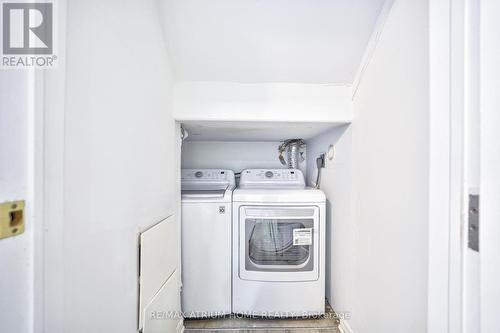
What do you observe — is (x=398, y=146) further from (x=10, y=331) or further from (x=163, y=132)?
(x=10, y=331)

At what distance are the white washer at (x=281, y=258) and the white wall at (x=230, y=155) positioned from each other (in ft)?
2.39

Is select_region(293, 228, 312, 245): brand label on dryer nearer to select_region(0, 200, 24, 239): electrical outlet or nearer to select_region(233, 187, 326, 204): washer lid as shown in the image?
select_region(233, 187, 326, 204): washer lid

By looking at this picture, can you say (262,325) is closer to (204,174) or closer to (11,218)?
(204,174)

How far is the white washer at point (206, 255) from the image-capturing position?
1.31 m

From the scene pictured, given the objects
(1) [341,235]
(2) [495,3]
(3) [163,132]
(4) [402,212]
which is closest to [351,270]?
(1) [341,235]

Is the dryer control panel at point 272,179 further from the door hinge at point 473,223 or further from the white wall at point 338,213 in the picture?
the door hinge at point 473,223

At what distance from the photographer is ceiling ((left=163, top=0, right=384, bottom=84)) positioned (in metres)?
0.89

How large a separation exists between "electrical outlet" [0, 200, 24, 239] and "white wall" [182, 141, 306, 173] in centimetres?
164

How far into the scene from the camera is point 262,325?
1300 millimetres

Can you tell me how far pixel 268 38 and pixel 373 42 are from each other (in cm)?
51

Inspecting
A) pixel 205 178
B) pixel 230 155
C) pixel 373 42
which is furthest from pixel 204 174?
pixel 373 42

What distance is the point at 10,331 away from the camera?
38 centimetres

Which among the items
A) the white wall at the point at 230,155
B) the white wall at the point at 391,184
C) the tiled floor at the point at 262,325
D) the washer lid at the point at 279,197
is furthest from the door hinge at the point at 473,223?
the white wall at the point at 230,155

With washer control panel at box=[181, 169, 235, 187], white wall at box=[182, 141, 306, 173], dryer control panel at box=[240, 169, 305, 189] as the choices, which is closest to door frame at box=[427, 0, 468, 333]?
dryer control panel at box=[240, 169, 305, 189]
